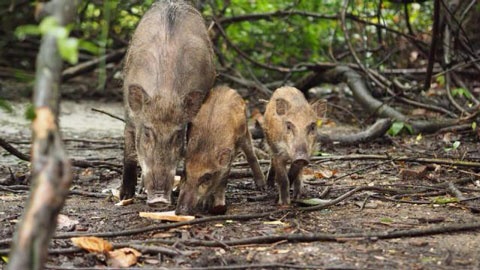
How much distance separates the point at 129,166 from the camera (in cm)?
646

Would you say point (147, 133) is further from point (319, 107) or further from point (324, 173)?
point (324, 173)

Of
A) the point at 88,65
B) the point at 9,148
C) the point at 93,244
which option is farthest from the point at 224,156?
the point at 88,65

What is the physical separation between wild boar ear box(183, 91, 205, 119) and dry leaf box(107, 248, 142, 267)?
1.88m

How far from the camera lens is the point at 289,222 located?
5355 mm

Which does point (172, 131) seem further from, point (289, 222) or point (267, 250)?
point (267, 250)

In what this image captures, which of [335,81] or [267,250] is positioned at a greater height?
[335,81]

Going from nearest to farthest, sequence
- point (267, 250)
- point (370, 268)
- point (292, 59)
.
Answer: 1. point (370, 268)
2. point (267, 250)
3. point (292, 59)

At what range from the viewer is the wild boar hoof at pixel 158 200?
5578mm

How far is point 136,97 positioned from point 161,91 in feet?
0.69

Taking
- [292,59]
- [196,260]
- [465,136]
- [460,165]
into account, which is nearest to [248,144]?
[460,165]

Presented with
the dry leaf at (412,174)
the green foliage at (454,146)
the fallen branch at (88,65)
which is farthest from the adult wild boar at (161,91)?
the fallen branch at (88,65)

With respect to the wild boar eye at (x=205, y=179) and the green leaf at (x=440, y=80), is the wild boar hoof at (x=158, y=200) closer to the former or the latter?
the wild boar eye at (x=205, y=179)

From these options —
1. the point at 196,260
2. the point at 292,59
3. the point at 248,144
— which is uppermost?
the point at 292,59

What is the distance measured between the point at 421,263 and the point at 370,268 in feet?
1.13
